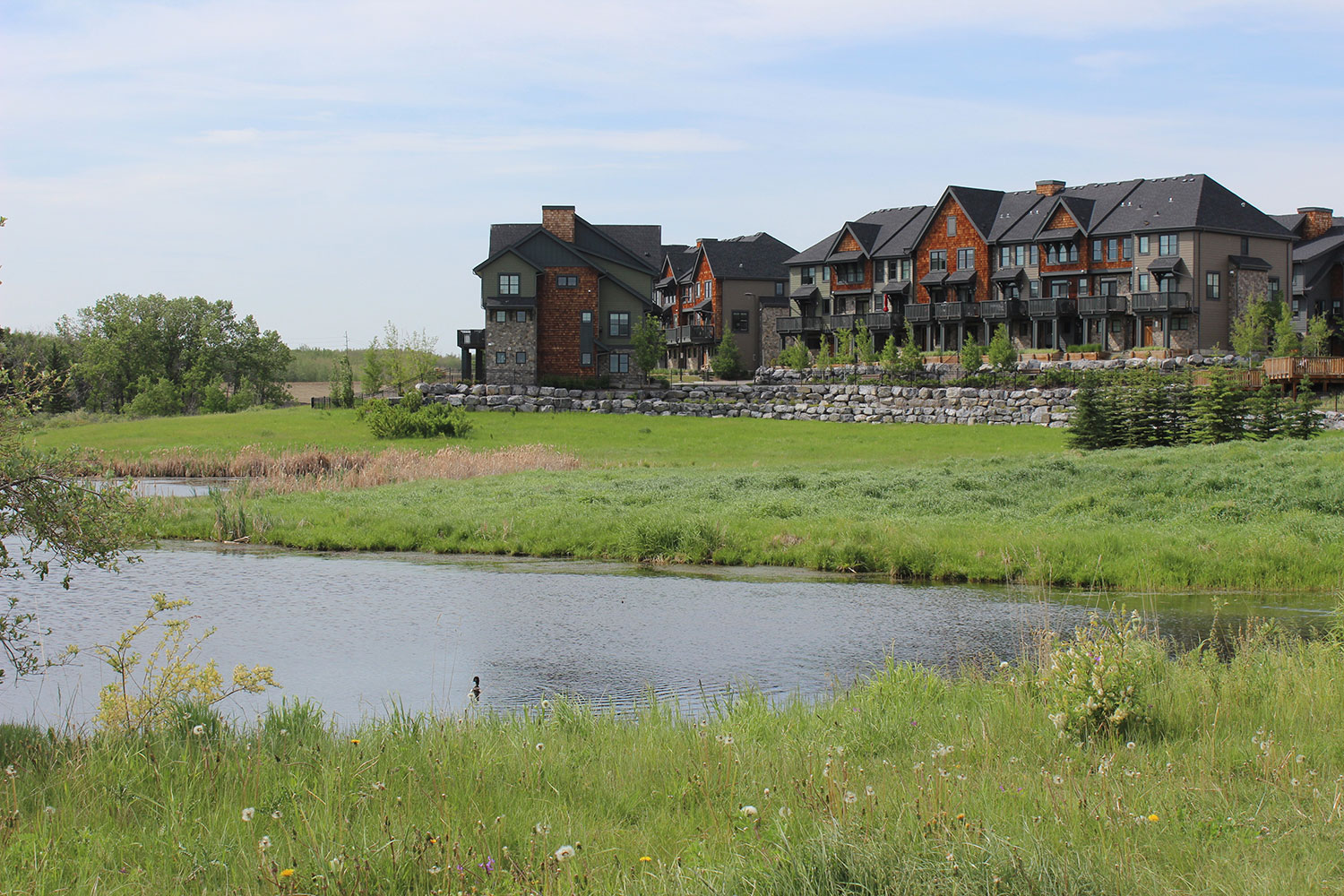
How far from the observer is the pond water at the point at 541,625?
12547 mm

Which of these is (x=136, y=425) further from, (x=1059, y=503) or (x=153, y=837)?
(x=153, y=837)

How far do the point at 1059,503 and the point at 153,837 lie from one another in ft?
69.4

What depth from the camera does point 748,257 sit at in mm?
91562

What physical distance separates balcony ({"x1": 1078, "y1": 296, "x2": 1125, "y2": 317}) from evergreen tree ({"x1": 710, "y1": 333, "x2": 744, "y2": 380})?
25.0m

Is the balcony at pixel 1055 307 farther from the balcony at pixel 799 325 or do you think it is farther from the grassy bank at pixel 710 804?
the grassy bank at pixel 710 804

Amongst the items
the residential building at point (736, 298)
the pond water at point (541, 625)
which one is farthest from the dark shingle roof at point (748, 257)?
the pond water at point (541, 625)

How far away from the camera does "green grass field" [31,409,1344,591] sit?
65.2ft

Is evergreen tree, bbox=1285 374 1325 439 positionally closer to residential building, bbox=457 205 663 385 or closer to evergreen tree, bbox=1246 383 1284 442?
evergreen tree, bbox=1246 383 1284 442

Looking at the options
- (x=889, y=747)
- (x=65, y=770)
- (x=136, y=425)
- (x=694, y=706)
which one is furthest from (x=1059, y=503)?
(x=136, y=425)

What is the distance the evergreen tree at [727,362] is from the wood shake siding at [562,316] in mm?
17713

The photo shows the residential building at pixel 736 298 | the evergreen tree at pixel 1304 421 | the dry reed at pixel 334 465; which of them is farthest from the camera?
the residential building at pixel 736 298

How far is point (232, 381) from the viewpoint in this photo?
4048 inches

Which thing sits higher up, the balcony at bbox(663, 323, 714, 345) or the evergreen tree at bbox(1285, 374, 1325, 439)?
the balcony at bbox(663, 323, 714, 345)

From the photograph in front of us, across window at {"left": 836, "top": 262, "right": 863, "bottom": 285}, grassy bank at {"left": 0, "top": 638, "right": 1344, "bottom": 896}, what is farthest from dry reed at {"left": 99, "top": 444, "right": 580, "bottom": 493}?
window at {"left": 836, "top": 262, "right": 863, "bottom": 285}
